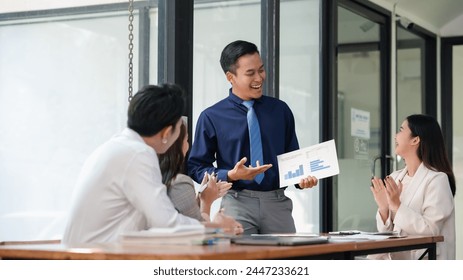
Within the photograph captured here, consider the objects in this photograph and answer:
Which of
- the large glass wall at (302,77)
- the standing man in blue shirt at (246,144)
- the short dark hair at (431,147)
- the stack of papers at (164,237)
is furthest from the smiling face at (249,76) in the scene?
the stack of papers at (164,237)

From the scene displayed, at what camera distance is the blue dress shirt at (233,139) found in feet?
14.1

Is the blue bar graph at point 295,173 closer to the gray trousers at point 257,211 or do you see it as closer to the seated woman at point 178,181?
the gray trousers at point 257,211

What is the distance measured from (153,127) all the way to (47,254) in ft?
2.08

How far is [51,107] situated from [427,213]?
188 cm

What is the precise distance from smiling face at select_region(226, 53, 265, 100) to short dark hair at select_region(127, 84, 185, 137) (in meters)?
1.46

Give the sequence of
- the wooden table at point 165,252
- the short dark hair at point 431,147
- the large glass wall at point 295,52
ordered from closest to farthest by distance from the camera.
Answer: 1. the wooden table at point 165,252
2. the short dark hair at point 431,147
3. the large glass wall at point 295,52

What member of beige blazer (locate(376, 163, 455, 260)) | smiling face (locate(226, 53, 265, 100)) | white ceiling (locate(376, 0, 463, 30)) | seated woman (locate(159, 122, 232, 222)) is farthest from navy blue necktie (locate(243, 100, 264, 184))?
white ceiling (locate(376, 0, 463, 30))

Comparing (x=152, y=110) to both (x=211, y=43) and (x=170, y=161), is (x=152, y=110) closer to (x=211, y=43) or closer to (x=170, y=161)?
(x=170, y=161)

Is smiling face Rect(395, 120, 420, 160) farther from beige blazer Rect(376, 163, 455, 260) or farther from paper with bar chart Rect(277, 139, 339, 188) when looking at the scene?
paper with bar chart Rect(277, 139, 339, 188)

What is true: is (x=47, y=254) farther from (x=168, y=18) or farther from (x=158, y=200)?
(x=168, y=18)

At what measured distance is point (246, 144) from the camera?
4.36 meters

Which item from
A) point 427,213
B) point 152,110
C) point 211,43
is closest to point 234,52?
point 211,43
